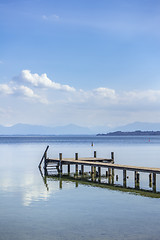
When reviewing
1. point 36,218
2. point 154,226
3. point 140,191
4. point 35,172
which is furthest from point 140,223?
point 35,172

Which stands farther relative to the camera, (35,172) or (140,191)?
(35,172)

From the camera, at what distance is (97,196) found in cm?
2377

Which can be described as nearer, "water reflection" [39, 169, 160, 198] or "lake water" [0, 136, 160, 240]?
"lake water" [0, 136, 160, 240]

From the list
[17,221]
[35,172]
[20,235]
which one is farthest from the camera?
[35,172]

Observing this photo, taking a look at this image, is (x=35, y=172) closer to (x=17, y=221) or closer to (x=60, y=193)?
(x=60, y=193)

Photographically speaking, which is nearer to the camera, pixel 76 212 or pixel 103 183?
pixel 76 212

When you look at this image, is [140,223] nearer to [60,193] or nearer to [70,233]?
[70,233]

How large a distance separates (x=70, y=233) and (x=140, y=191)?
11863 mm

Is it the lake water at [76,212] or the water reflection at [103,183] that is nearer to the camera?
the lake water at [76,212]

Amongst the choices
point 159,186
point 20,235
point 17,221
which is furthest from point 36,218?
point 159,186

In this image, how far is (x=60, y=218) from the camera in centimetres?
1773

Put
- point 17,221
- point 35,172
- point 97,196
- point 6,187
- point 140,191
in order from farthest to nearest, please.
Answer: point 35,172 < point 6,187 < point 140,191 < point 97,196 < point 17,221

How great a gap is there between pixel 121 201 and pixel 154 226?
582 centimetres

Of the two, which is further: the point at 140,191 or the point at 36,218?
the point at 140,191
